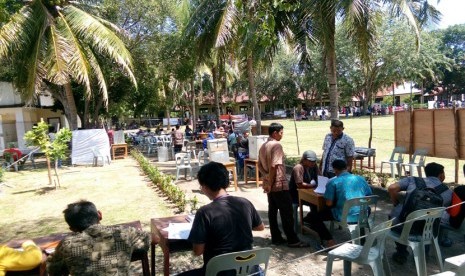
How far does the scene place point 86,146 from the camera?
17156 mm

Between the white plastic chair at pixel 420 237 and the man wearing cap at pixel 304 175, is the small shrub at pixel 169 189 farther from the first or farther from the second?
the white plastic chair at pixel 420 237

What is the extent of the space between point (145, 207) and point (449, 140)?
6.76 m

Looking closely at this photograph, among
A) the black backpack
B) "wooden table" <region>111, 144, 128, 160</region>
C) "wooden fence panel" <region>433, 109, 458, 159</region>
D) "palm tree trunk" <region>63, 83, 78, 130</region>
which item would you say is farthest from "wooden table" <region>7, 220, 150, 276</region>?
"wooden table" <region>111, 144, 128, 160</region>

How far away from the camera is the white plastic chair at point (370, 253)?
3.55m

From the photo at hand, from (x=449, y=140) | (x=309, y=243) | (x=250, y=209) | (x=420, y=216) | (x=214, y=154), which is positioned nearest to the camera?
(x=250, y=209)

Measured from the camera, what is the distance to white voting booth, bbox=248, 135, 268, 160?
10.0 m

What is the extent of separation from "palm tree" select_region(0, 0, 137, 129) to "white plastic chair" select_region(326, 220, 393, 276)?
1251cm

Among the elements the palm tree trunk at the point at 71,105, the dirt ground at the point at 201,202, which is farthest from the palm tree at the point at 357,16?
the palm tree trunk at the point at 71,105

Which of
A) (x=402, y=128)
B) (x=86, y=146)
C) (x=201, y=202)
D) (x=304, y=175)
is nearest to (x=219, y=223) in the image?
(x=304, y=175)

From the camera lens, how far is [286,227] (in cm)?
536

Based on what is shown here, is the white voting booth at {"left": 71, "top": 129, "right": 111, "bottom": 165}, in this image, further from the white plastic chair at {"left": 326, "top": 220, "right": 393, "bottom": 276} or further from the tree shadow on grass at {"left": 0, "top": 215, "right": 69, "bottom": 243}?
the white plastic chair at {"left": 326, "top": 220, "right": 393, "bottom": 276}

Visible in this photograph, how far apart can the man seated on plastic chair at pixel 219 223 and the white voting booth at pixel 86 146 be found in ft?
49.0

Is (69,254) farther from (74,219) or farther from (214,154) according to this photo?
(214,154)

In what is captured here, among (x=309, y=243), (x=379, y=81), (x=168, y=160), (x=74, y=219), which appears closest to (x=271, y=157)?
(x=309, y=243)
